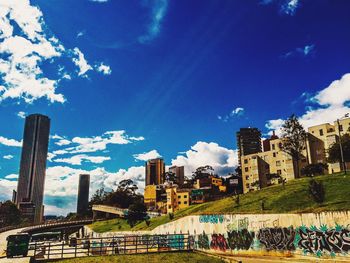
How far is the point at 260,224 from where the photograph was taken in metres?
28.9

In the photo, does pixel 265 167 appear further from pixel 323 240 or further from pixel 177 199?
pixel 323 240

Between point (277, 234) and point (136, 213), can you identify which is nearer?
point (277, 234)

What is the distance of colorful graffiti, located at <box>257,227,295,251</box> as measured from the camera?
25750 millimetres

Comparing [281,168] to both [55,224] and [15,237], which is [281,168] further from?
[55,224]

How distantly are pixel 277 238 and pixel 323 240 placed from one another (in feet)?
14.4

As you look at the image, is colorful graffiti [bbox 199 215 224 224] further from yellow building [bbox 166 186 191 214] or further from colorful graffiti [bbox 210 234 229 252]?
yellow building [bbox 166 186 191 214]

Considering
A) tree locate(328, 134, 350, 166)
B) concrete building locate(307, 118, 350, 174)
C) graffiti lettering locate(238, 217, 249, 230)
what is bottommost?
graffiti lettering locate(238, 217, 249, 230)

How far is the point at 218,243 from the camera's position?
3359 cm

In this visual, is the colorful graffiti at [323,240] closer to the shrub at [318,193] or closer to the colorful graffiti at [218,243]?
the shrub at [318,193]

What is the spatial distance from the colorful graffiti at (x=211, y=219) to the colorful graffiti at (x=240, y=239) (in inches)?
75.8

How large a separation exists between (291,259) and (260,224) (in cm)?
490

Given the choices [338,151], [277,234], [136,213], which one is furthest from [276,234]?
[136,213]

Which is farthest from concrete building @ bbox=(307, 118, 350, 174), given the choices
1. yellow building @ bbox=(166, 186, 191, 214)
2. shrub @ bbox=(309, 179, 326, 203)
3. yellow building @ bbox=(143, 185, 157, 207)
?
yellow building @ bbox=(143, 185, 157, 207)

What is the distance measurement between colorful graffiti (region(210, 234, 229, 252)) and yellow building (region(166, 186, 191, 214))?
71.0m
